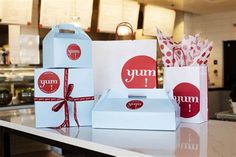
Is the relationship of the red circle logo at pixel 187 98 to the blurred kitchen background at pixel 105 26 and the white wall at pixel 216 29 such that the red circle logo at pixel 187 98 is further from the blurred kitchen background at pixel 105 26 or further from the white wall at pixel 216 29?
the white wall at pixel 216 29

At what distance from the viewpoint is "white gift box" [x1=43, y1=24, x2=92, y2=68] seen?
134 centimetres

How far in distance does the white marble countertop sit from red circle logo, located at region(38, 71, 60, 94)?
6.3 inches

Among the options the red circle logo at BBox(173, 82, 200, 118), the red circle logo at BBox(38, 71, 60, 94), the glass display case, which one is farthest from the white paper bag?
the glass display case

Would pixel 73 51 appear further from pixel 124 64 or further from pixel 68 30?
pixel 124 64

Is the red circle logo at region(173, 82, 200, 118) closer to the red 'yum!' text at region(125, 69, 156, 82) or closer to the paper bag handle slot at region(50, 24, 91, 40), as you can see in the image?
the red 'yum!' text at region(125, 69, 156, 82)

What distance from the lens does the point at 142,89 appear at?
53.6 inches

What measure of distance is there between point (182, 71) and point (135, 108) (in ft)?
0.99

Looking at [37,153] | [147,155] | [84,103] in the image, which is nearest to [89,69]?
[84,103]

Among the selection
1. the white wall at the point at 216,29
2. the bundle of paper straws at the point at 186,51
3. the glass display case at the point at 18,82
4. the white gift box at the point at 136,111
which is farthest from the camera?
the white wall at the point at 216,29

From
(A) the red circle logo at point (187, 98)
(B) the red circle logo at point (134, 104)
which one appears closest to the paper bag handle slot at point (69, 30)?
(B) the red circle logo at point (134, 104)

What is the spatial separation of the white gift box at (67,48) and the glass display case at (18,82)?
2.07 meters

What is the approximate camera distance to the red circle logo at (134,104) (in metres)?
1.27

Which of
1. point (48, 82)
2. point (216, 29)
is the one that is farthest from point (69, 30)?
point (216, 29)

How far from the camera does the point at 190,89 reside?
4.59 feet
